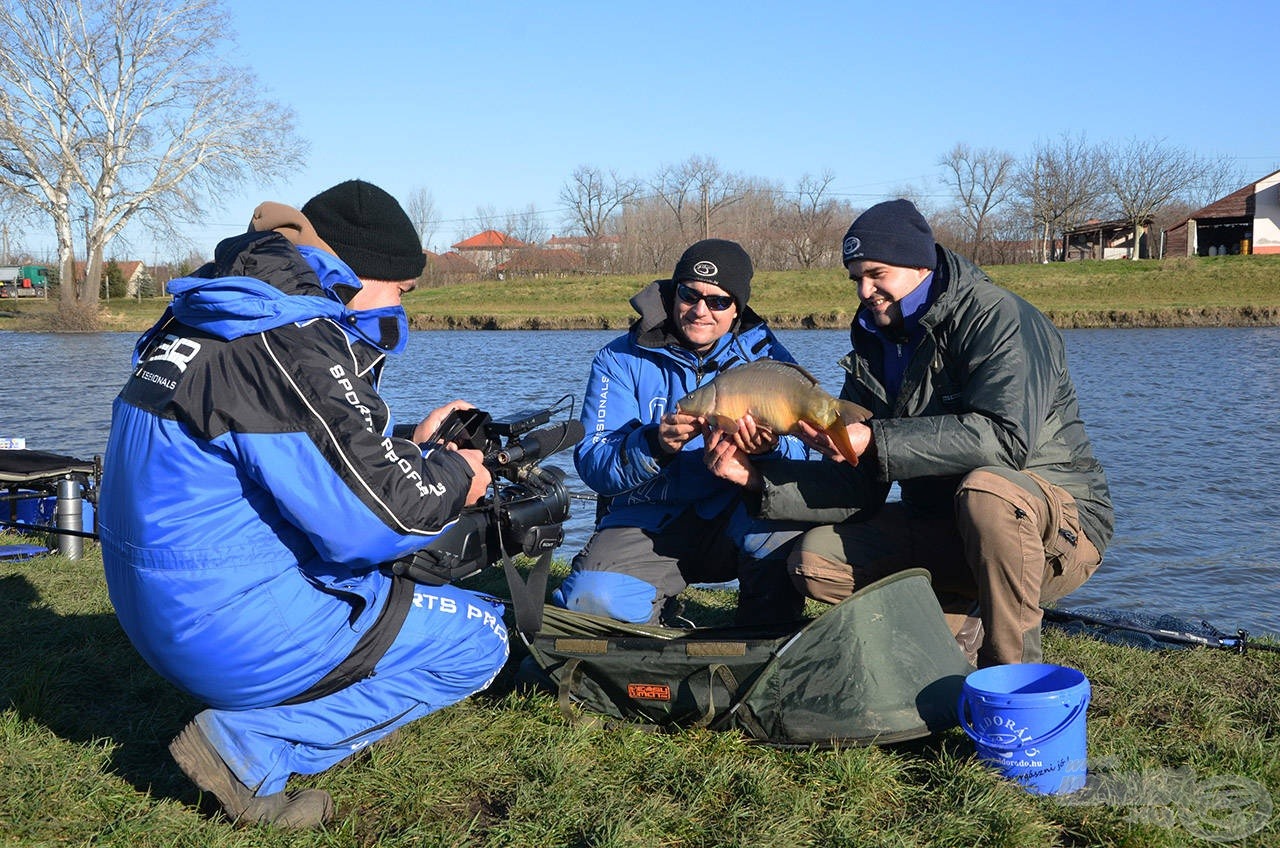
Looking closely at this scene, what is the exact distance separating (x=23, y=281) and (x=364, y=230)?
241ft

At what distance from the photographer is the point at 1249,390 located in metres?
16.5

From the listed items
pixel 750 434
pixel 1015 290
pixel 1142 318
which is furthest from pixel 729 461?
pixel 1015 290

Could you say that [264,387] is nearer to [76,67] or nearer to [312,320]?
[312,320]

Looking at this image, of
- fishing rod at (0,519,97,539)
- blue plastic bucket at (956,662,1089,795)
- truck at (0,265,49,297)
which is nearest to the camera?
blue plastic bucket at (956,662,1089,795)

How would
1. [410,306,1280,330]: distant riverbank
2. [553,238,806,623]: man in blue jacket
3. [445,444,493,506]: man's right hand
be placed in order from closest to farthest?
[445,444,493,506]: man's right hand
[553,238,806,623]: man in blue jacket
[410,306,1280,330]: distant riverbank

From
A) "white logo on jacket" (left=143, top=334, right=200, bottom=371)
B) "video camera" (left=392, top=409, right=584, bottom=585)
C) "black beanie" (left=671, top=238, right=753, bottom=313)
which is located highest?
"black beanie" (left=671, top=238, right=753, bottom=313)

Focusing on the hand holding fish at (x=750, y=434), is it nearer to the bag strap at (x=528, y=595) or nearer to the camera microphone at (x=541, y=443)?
the camera microphone at (x=541, y=443)

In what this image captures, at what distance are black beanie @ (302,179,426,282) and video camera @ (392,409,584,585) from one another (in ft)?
1.61

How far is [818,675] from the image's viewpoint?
116 inches

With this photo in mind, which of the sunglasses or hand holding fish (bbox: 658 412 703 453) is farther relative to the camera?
the sunglasses

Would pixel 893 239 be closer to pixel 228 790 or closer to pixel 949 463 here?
pixel 949 463

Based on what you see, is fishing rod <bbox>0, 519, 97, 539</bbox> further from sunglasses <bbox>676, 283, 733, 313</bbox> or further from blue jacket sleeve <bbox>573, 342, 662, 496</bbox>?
sunglasses <bbox>676, 283, 733, 313</bbox>

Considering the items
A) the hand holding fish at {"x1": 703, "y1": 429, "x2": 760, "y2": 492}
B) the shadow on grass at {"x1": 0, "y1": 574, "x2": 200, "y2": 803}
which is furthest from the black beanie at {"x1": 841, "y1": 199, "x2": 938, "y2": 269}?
the shadow on grass at {"x1": 0, "y1": 574, "x2": 200, "y2": 803}

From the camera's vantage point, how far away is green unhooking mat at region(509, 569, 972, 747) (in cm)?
→ 291
